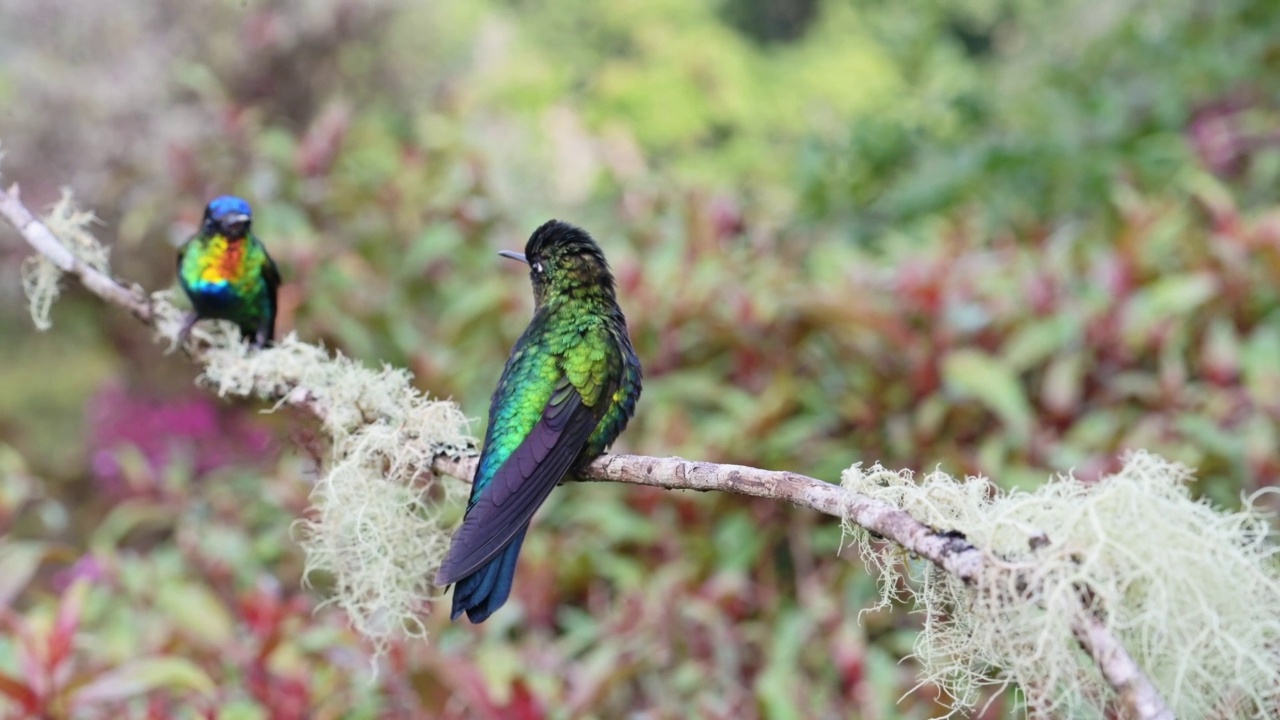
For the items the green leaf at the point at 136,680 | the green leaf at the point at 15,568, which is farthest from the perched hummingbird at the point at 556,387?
the green leaf at the point at 15,568

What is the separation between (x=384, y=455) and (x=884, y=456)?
2.38m

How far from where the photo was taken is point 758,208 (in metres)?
5.73

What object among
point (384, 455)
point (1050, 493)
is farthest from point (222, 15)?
point (1050, 493)

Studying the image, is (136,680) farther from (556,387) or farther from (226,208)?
(556,387)

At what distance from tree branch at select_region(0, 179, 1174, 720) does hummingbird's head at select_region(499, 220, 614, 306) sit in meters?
0.28

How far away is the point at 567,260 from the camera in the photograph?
1.82 m

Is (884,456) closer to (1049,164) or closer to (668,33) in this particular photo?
(1049,164)

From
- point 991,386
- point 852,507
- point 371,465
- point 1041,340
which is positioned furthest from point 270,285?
point 1041,340

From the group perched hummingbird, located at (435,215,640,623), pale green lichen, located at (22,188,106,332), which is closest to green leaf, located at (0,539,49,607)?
pale green lichen, located at (22,188,106,332)

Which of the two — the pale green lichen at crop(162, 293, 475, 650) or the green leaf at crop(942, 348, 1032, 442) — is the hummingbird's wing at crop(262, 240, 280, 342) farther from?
the green leaf at crop(942, 348, 1032, 442)

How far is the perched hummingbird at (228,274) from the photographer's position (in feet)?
7.83

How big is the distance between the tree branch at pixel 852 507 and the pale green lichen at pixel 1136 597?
19mm

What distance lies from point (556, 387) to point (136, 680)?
55.7 inches

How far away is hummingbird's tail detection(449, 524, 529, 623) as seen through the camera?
4.91 feet
